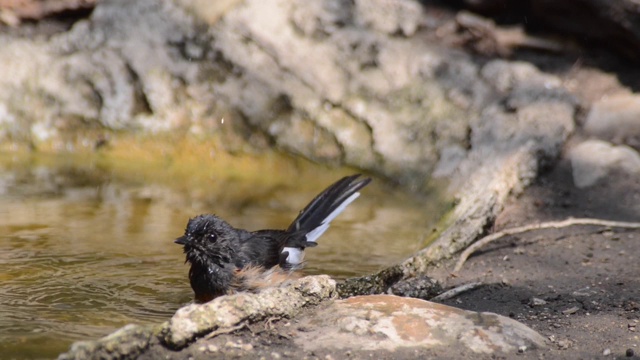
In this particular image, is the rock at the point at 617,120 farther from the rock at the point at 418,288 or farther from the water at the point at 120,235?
the rock at the point at 418,288

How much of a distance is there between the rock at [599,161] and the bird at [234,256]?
71.9 inches

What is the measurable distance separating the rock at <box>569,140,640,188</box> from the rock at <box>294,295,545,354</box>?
87.7 inches

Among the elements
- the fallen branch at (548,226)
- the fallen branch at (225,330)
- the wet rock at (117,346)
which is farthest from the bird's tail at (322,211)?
the wet rock at (117,346)

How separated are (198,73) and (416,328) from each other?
3970mm

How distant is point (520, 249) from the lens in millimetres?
4562

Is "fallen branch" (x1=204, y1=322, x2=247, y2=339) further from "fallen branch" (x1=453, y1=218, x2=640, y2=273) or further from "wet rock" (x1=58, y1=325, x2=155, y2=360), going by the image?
"fallen branch" (x1=453, y1=218, x2=640, y2=273)

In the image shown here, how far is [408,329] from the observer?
10.4 ft

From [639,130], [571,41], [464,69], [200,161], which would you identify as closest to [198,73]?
[200,161]

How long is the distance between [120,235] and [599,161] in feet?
10.0

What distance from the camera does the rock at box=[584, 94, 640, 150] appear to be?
18.2 feet

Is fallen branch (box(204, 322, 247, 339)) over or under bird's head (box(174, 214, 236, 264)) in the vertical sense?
under

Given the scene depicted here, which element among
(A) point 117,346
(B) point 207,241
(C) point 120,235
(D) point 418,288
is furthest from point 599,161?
(A) point 117,346

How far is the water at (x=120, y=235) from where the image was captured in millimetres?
3746

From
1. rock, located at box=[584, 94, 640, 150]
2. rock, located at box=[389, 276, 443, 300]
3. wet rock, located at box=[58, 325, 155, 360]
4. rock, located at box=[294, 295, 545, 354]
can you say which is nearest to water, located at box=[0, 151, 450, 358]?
wet rock, located at box=[58, 325, 155, 360]
